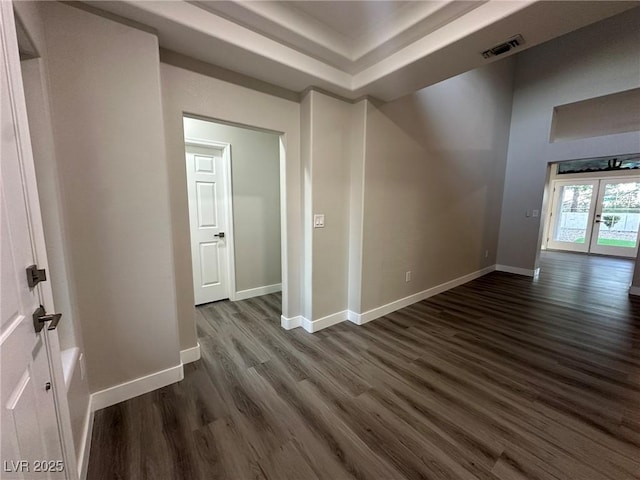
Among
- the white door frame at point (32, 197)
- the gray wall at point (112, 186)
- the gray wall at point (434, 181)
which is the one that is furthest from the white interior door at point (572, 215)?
the white door frame at point (32, 197)

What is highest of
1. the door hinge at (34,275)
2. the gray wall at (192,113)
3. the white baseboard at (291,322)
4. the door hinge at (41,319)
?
the gray wall at (192,113)

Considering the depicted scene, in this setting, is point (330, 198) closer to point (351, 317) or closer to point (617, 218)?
point (351, 317)

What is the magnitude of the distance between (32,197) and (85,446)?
1.34 meters

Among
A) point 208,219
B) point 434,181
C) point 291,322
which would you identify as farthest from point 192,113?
point 434,181

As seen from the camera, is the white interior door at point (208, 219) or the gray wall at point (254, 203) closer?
the white interior door at point (208, 219)

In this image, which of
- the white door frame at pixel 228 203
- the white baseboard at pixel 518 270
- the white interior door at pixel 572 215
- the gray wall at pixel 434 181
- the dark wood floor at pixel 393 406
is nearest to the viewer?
the dark wood floor at pixel 393 406

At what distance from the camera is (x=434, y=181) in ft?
11.8

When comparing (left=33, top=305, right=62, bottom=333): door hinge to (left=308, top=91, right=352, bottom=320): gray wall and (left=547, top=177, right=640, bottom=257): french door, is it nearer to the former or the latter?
(left=308, top=91, right=352, bottom=320): gray wall

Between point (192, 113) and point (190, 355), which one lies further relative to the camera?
point (190, 355)

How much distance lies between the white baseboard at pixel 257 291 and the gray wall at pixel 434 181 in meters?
1.64

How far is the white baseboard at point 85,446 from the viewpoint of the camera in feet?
4.10

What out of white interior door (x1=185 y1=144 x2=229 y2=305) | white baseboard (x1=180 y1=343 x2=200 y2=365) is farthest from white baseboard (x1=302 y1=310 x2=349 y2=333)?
white interior door (x1=185 y1=144 x2=229 y2=305)

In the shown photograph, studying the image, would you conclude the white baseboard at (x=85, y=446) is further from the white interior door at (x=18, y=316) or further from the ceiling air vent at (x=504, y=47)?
the ceiling air vent at (x=504, y=47)

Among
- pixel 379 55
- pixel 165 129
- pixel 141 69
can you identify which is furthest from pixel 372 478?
pixel 379 55
